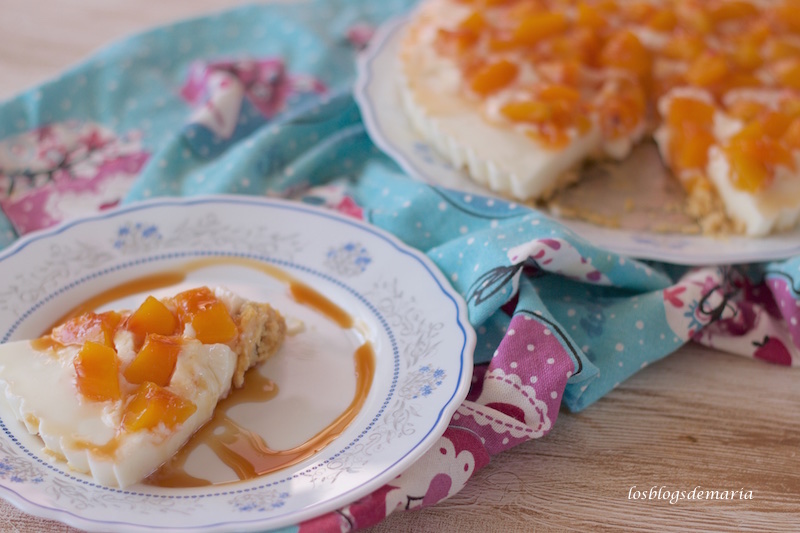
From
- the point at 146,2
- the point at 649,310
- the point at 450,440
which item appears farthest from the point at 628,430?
the point at 146,2

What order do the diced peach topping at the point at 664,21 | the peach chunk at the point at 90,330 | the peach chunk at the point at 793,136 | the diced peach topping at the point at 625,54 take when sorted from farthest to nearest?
the diced peach topping at the point at 664,21
the diced peach topping at the point at 625,54
the peach chunk at the point at 793,136
the peach chunk at the point at 90,330

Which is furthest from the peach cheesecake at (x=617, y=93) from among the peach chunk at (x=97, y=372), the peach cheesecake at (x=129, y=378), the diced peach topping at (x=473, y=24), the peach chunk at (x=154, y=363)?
the peach chunk at (x=97, y=372)

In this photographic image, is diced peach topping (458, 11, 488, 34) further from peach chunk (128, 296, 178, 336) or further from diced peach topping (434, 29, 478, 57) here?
peach chunk (128, 296, 178, 336)

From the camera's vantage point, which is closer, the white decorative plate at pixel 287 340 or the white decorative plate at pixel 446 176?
the white decorative plate at pixel 287 340

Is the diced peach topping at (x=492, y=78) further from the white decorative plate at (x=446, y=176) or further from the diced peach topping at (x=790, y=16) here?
the diced peach topping at (x=790, y=16)

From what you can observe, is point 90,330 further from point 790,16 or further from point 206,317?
point 790,16

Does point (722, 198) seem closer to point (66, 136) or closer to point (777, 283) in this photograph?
point (777, 283)
